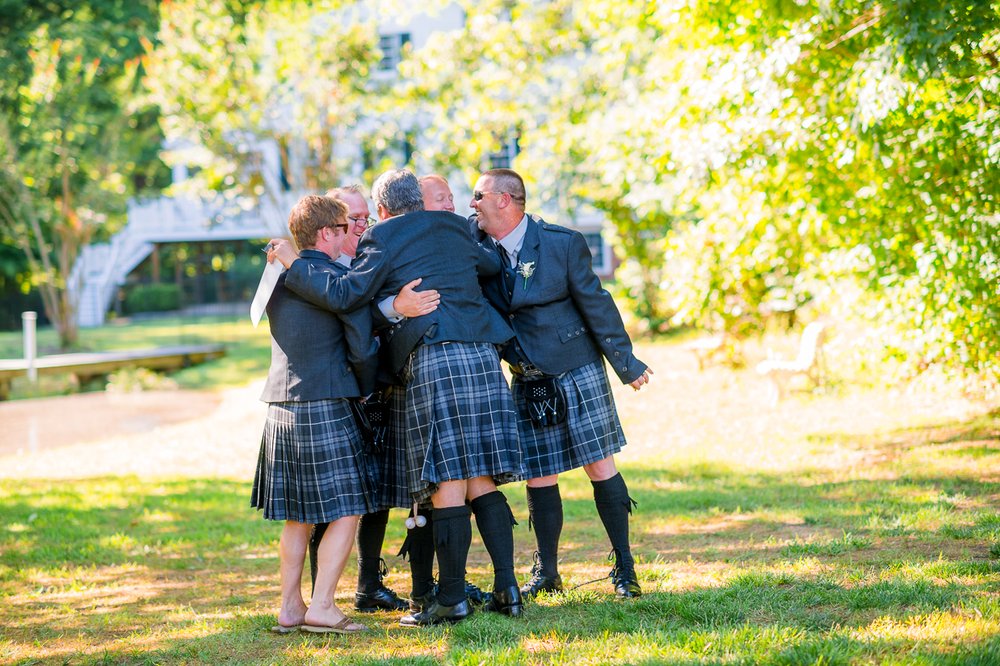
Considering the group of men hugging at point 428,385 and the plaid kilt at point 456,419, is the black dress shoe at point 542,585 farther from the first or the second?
the plaid kilt at point 456,419

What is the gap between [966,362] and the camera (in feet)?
26.4

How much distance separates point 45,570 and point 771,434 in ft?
20.3

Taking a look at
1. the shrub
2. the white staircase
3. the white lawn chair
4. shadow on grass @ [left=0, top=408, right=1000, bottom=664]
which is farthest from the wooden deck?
the shrub

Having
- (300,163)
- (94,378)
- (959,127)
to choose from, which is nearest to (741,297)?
(959,127)

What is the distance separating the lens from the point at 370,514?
4.95 metres

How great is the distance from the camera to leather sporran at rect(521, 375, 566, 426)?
15.3 feet

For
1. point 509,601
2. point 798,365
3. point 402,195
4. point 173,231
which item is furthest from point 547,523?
point 173,231

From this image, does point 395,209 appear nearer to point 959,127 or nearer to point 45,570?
point 45,570

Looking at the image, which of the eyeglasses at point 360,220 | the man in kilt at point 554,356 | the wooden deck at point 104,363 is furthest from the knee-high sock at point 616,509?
the wooden deck at point 104,363

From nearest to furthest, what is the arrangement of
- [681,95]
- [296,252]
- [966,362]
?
[296,252] → [966,362] → [681,95]

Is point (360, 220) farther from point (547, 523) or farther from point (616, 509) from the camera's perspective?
point (616, 509)

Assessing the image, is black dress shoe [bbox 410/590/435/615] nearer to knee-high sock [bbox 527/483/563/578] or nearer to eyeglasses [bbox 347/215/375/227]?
knee-high sock [bbox 527/483/563/578]

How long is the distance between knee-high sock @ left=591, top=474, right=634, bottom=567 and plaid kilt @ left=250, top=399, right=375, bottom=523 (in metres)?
1.13

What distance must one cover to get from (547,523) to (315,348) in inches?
54.1
